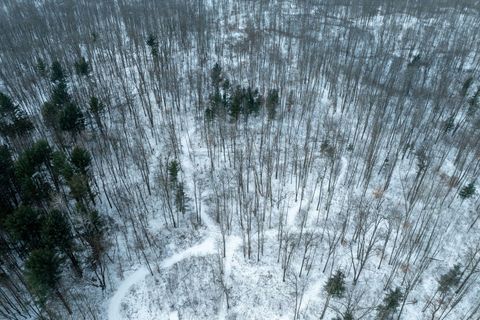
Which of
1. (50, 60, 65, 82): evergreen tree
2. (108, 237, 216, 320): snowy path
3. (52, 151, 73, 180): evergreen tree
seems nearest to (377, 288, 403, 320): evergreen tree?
(108, 237, 216, 320): snowy path

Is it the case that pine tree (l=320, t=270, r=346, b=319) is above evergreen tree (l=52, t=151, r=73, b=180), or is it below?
below

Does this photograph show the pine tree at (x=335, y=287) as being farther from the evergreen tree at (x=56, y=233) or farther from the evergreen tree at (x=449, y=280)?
the evergreen tree at (x=56, y=233)

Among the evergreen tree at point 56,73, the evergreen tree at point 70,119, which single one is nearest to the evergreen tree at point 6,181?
the evergreen tree at point 70,119

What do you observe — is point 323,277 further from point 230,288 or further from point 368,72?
point 368,72

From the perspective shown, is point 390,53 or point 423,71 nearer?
point 423,71

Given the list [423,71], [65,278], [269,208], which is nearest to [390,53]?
[423,71]

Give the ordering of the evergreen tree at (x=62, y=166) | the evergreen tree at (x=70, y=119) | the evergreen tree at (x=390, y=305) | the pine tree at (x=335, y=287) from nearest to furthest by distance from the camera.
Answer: the evergreen tree at (x=390, y=305), the pine tree at (x=335, y=287), the evergreen tree at (x=62, y=166), the evergreen tree at (x=70, y=119)

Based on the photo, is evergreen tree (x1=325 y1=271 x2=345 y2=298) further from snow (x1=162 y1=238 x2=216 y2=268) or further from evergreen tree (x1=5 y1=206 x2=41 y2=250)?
evergreen tree (x1=5 y1=206 x2=41 y2=250)

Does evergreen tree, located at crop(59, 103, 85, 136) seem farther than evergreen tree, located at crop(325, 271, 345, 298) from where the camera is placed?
Yes

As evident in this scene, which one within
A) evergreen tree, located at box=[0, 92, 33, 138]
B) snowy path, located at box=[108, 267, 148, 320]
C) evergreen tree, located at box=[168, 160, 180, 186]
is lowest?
snowy path, located at box=[108, 267, 148, 320]

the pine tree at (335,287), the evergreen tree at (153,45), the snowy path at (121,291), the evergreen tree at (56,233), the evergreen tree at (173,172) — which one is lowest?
the snowy path at (121,291)

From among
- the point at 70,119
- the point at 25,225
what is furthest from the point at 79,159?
the point at 70,119
